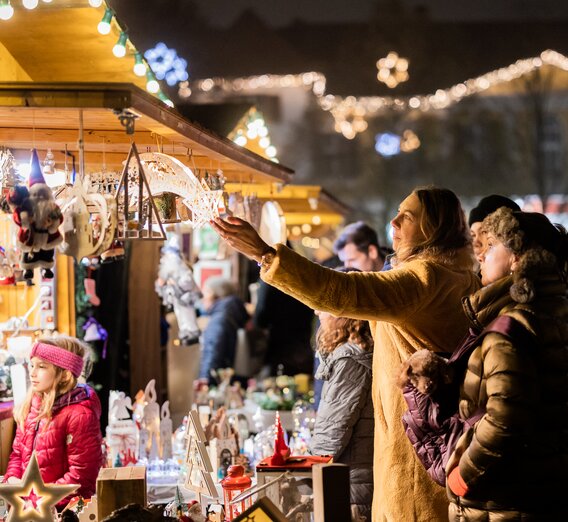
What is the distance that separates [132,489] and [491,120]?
2609 centimetres

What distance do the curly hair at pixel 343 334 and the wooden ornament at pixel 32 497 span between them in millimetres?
2114

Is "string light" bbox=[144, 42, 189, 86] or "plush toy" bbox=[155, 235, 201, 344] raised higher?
"string light" bbox=[144, 42, 189, 86]

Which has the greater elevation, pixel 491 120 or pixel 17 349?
pixel 491 120

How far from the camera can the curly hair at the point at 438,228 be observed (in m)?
3.83

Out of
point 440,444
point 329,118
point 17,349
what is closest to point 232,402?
point 17,349

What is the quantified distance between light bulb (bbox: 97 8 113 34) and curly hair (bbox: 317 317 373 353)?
1897 millimetres

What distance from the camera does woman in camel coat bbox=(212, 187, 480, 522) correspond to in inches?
146

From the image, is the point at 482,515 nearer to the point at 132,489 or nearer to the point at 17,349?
the point at 132,489

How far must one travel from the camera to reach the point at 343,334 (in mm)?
5027

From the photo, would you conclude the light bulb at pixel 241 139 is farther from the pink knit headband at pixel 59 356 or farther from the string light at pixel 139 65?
the pink knit headband at pixel 59 356

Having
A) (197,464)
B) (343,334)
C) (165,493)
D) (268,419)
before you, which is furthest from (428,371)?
(268,419)

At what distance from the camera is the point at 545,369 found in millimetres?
3174

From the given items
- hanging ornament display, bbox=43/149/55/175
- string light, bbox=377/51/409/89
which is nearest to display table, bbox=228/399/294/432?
hanging ornament display, bbox=43/149/55/175

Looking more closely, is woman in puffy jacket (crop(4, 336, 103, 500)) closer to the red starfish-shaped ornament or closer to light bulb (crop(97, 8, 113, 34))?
the red starfish-shaped ornament
